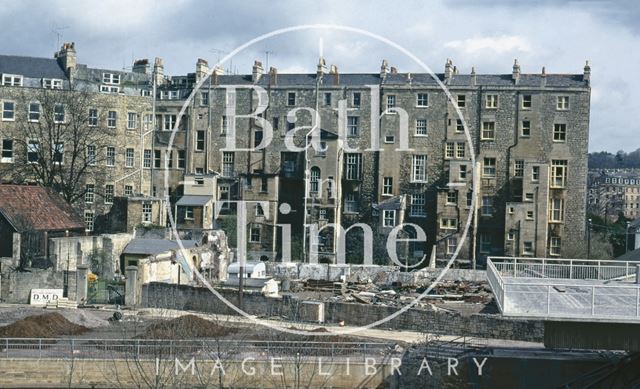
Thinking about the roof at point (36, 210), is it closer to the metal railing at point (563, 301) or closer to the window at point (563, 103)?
the window at point (563, 103)

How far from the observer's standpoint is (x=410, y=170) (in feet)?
223

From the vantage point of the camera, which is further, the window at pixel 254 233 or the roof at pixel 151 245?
the window at pixel 254 233

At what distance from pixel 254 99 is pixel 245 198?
7.22m

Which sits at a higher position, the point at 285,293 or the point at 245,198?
the point at 245,198

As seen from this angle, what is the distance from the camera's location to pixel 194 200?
65.9 meters

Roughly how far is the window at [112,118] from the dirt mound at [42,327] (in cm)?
2999

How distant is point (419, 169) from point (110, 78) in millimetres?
22373

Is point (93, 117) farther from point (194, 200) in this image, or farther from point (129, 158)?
point (194, 200)

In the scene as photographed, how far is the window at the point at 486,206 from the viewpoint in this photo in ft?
218

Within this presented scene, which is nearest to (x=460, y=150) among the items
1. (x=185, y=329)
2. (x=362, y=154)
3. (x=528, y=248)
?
(x=362, y=154)

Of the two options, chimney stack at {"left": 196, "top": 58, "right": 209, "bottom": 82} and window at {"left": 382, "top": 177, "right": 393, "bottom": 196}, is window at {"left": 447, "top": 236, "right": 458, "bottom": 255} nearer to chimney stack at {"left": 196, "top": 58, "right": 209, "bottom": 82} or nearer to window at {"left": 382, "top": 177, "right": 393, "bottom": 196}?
window at {"left": 382, "top": 177, "right": 393, "bottom": 196}

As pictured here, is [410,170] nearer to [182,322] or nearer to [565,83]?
[565,83]

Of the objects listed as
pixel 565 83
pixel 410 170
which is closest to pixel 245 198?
pixel 410 170

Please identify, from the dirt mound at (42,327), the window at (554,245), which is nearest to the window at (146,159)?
the window at (554,245)
